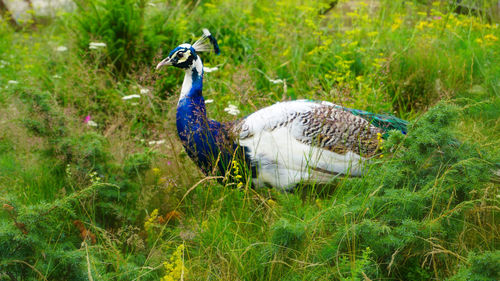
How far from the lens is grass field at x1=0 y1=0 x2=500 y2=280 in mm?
2072

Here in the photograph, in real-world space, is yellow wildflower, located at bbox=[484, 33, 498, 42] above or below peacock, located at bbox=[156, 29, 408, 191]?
above

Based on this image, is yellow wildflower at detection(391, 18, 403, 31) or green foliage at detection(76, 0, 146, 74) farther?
yellow wildflower at detection(391, 18, 403, 31)

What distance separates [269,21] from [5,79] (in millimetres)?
2570

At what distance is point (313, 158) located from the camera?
3010mm

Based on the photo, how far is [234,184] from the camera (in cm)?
290

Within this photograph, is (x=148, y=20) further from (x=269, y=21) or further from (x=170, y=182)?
(x=170, y=182)

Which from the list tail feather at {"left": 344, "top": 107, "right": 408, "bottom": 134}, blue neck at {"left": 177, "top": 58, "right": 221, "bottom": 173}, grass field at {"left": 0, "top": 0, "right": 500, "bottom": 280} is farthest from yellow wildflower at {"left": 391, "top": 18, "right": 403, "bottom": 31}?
blue neck at {"left": 177, "top": 58, "right": 221, "bottom": 173}

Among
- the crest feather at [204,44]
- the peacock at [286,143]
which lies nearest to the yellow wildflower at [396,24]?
the peacock at [286,143]

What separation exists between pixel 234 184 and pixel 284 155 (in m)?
0.34

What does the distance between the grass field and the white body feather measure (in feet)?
0.37

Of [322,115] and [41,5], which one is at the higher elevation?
[322,115]

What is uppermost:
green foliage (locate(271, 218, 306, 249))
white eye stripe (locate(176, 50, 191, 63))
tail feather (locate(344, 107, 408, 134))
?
white eye stripe (locate(176, 50, 191, 63))

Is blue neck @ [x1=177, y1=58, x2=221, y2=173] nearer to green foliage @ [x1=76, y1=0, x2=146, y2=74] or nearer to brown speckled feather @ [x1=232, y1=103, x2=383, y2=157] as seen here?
brown speckled feather @ [x1=232, y1=103, x2=383, y2=157]

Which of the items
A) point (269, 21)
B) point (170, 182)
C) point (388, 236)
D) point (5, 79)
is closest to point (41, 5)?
point (5, 79)
